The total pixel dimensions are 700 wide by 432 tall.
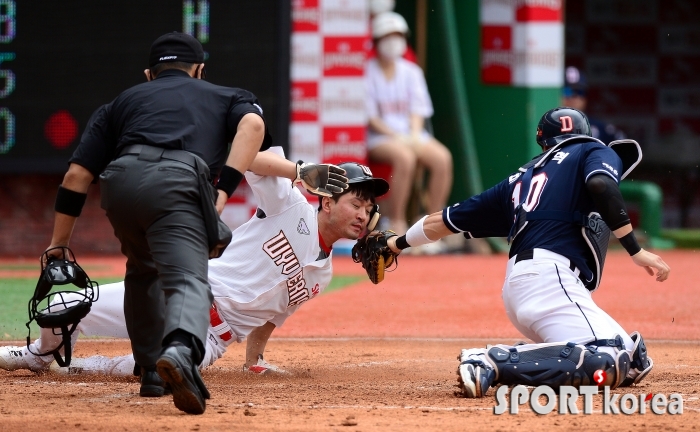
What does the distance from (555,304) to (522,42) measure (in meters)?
9.02

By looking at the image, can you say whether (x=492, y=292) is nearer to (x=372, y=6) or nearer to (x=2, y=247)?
(x=372, y=6)

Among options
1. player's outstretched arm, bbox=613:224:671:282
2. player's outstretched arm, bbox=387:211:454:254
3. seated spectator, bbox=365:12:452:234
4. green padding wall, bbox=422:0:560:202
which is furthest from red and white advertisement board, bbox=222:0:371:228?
player's outstretched arm, bbox=613:224:671:282

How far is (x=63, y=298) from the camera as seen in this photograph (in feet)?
16.9

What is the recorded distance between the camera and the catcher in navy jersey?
4715 millimetres

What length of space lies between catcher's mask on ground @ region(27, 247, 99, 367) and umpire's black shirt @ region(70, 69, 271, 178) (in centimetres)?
45

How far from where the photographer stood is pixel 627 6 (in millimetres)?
18047

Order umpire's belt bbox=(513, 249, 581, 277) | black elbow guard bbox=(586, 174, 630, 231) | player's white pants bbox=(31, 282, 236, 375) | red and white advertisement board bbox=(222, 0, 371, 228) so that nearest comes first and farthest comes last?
black elbow guard bbox=(586, 174, 630, 231)
umpire's belt bbox=(513, 249, 581, 277)
player's white pants bbox=(31, 282, 236, 375)
red and white advertisement board bbox=(222, 0, 371, 228)

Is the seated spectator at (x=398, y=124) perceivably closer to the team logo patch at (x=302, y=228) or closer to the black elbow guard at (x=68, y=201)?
the team logo patch at (x=302, y=228)

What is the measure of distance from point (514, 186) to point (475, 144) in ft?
30.0

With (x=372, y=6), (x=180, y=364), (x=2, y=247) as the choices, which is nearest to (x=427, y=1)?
(x=372, y=6)

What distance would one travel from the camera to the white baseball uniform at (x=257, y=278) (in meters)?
5.33

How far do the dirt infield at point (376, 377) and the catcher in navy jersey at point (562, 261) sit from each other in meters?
0.22

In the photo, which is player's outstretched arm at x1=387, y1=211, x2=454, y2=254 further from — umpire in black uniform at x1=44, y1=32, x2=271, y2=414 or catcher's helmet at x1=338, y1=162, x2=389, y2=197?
umpire in black uniform at x1=44, y1=32, x2=271, y2=414

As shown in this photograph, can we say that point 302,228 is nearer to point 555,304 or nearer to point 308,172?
point 308,172
